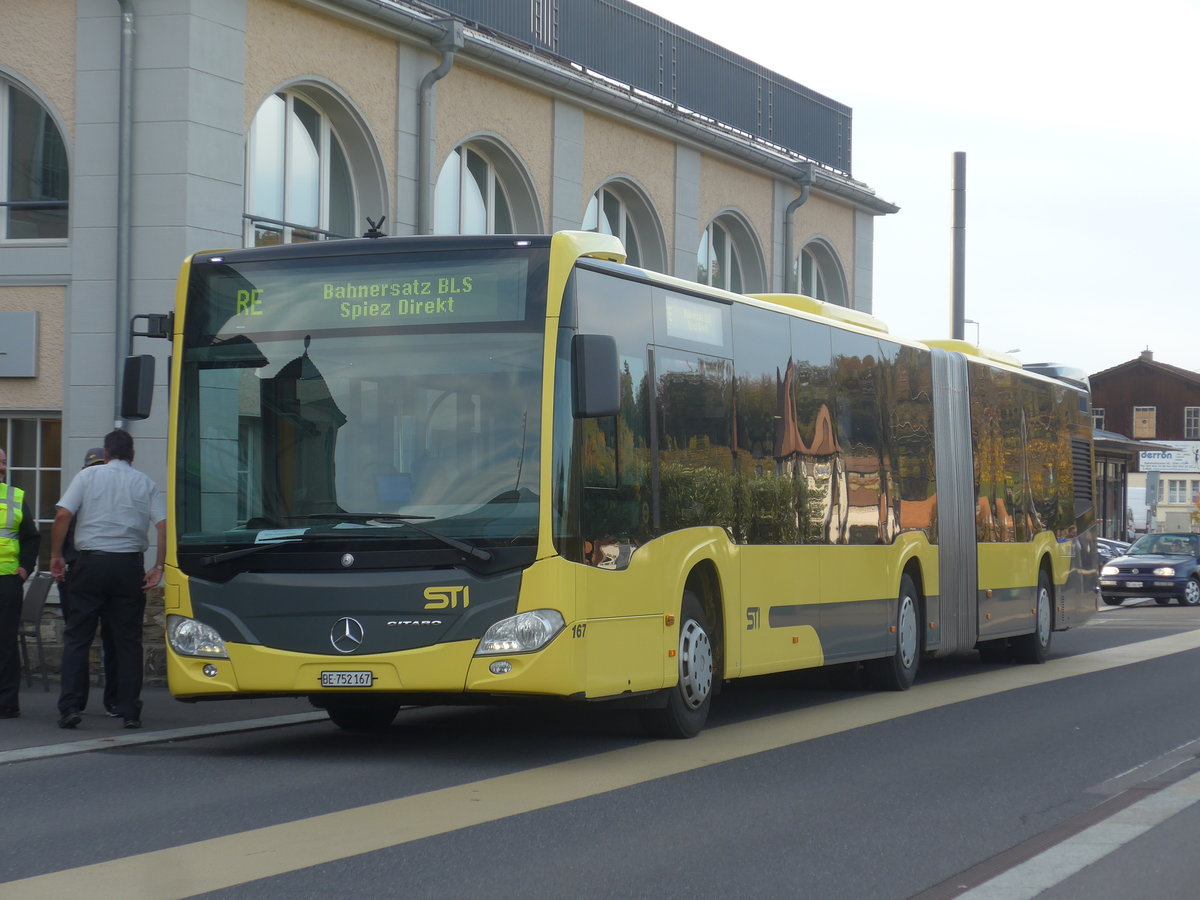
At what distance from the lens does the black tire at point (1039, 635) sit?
18.5 metres

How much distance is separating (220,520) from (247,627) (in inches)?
24.7

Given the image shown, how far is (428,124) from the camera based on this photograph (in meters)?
20.3

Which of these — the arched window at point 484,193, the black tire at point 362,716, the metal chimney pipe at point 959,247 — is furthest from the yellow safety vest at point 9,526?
the metal chimney pipe at point 959,247

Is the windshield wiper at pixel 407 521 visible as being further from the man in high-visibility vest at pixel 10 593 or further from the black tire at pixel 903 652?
the black tire at pixel 903 652

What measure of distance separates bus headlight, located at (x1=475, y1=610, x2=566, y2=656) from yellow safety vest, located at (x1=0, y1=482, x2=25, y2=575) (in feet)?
13.2

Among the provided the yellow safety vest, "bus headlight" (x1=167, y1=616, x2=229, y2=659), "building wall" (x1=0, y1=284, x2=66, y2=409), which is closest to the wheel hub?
"bus headlight" (x1=167, y1=616, x2=229, y2=659)

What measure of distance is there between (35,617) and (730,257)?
660 inches

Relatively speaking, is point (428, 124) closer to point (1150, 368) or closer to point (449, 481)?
point (449, 481)

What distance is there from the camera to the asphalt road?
21.2 ft

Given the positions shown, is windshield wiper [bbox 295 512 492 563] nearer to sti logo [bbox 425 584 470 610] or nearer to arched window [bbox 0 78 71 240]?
sti logo [bbox 425 584 470 610]

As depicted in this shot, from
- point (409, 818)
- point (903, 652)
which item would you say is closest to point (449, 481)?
point (409, 818)

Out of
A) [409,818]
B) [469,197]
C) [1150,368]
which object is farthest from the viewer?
[1150,368]

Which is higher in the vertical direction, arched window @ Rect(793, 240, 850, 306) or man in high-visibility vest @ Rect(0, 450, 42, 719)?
arched window @ Rect(793, 240, 850, 306)

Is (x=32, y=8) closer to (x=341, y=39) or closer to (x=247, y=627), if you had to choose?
(x=341, y=39)
